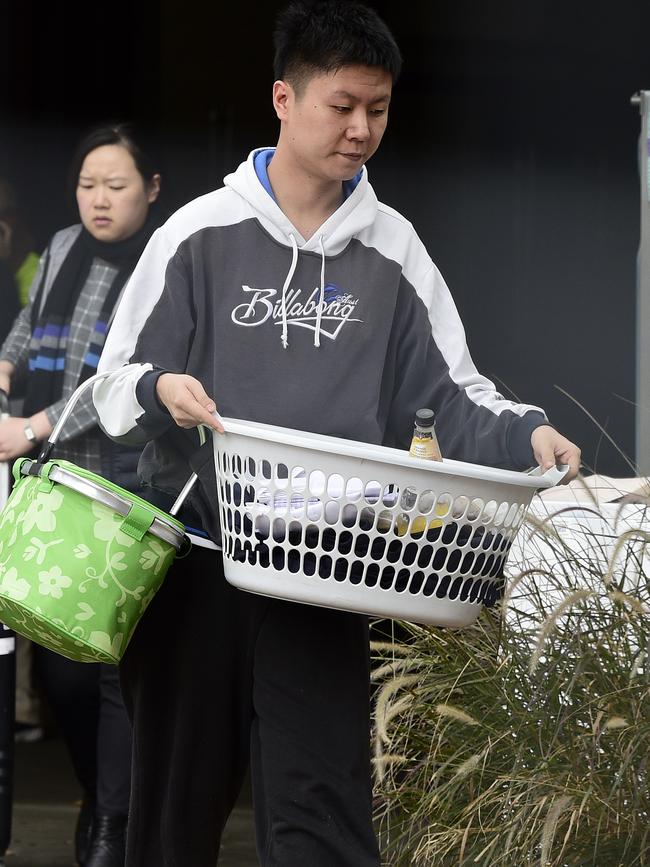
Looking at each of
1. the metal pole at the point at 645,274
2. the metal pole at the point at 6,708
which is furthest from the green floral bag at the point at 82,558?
the metal pole at the point at 645,274

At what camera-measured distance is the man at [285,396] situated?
2.87 meters

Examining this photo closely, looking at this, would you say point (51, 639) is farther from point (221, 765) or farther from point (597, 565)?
point (597, 565)

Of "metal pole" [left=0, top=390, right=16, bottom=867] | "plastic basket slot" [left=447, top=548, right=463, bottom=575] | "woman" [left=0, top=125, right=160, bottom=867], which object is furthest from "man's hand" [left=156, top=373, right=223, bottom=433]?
"woman" [left=0, top=125, right=160, bottom=867]

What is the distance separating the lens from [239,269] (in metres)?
2.94

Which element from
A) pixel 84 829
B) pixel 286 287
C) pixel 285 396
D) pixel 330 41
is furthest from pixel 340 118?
pixel 84 829

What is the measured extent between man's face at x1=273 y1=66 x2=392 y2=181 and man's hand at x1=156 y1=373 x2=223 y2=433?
0.52m

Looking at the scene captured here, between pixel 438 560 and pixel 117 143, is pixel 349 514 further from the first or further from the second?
pixel 117 143

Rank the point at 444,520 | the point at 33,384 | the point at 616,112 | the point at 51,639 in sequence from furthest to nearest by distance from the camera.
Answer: the point at 616,112 < the point at 33,384 < the point at 51,639 < the point at 444,520

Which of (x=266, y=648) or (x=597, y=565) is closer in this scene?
(x=266, y=648)

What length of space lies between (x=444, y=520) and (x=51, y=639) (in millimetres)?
808

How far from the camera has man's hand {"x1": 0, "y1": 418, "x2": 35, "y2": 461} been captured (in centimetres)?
472

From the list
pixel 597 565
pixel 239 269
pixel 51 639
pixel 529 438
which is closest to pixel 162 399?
pixel 239 269

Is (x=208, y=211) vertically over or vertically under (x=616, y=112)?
under

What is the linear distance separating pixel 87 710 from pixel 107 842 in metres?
0.46
